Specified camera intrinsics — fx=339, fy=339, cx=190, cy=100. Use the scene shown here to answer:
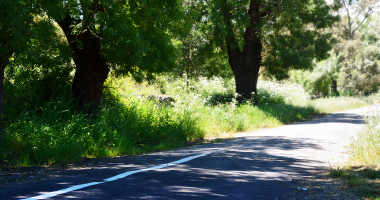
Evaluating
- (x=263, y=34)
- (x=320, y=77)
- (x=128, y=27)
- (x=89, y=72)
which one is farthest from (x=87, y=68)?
(x=320, y=77)

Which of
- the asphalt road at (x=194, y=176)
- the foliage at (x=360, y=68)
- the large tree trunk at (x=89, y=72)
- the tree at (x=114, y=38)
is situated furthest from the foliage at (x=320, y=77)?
the large tree trunk at (x=89, y=72)

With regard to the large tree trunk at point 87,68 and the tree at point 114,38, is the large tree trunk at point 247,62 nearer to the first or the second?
the tree at point 114,38

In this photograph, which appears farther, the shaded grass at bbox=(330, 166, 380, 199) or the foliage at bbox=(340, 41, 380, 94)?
the foliage at bbox=(340, 41, 380, 94)

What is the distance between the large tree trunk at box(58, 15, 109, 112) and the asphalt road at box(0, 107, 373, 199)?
382 centimetres

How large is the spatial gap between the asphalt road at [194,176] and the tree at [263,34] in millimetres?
11404

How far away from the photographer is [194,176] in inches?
241

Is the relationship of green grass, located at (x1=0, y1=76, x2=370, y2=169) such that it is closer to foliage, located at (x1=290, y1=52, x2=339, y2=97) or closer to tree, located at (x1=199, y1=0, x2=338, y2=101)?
tree, located at (x1=199, y1=0, x2=338, y2=101)

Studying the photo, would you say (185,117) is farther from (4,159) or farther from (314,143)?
(4,159)

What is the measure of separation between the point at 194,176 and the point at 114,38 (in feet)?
17.9

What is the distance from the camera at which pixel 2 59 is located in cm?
773

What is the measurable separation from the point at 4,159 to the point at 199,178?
423cm

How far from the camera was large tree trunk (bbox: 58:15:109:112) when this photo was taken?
11234mm

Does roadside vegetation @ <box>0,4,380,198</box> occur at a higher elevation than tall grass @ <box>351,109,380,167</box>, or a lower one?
higher

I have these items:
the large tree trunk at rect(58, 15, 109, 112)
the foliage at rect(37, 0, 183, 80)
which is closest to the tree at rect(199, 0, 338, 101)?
the foliage at rect(37, 0, 183, 80)
